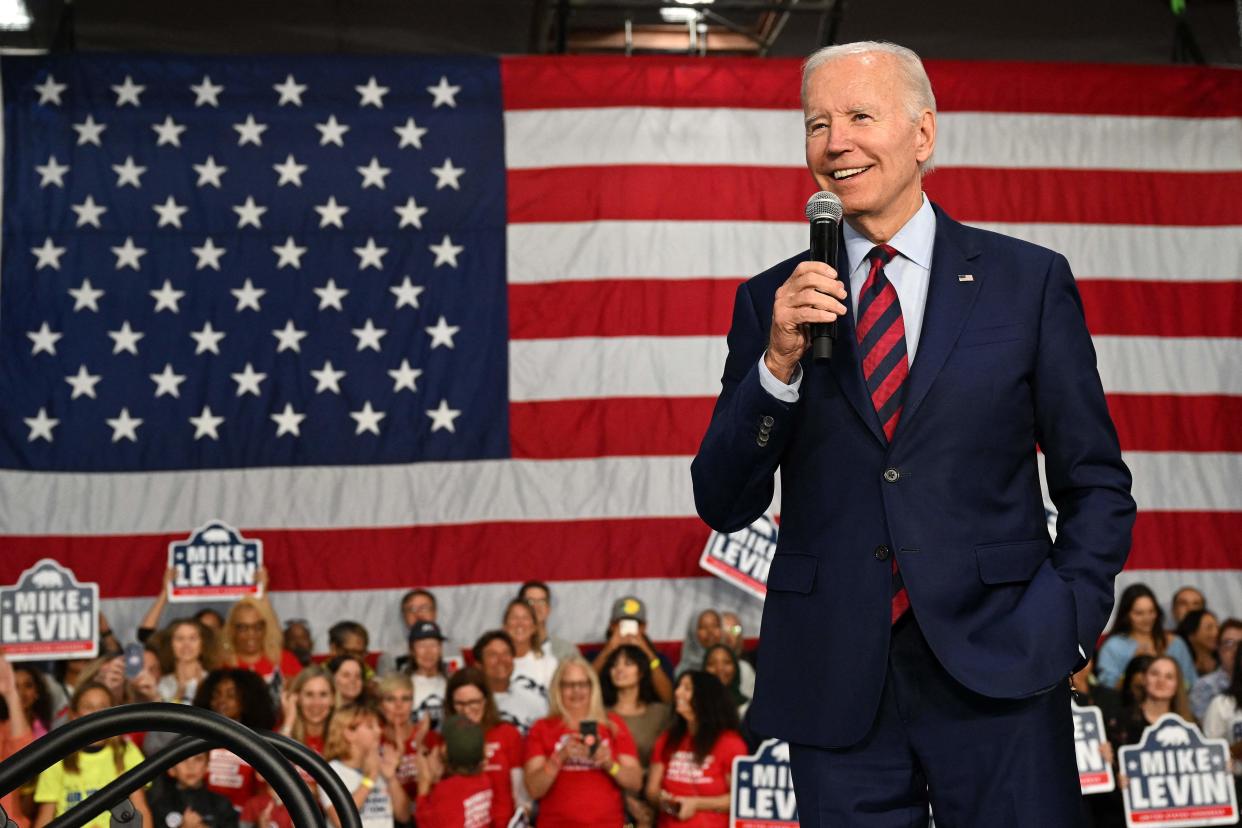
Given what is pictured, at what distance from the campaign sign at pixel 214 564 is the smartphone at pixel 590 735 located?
7.90 feet

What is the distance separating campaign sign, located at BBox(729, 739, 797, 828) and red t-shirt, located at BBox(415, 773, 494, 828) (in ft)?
3.42

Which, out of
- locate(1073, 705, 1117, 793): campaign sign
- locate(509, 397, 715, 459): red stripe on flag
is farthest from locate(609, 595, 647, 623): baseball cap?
locate(1073, 705, 1117, 793): campaign sign

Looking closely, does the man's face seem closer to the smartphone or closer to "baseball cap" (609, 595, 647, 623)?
the smartphone

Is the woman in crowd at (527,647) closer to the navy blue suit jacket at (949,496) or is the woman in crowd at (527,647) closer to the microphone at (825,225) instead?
the navy blue suit jacket at (949,496)

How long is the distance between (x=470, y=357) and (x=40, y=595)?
8.42ft

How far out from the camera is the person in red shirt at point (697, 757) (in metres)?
5.89

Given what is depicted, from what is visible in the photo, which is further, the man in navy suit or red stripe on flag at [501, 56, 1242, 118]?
red stripe on flag at [501, 56, 1242, 118]

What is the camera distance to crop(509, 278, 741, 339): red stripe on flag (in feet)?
26.4

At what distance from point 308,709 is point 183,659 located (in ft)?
3.81

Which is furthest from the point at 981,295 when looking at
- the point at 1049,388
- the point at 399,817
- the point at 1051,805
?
the point at 399,817

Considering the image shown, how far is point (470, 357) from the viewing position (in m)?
8.03

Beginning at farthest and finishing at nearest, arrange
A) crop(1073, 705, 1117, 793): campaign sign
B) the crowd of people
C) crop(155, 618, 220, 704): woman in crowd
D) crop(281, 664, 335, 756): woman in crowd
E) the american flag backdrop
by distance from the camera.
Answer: the american flag backdrop → crop(155, 618, 220, 704): woman in crowd → crop(281, 664, 335, 756): woman in crowd → crop(1073, 705, 1117, 793): campaign sign → the crowd of people

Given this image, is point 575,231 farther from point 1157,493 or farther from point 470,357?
point 1157,493

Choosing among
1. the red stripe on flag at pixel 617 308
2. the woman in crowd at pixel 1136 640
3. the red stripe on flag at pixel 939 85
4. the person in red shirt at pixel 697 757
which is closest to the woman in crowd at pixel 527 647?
the person in red shirt at pixel 697 757
